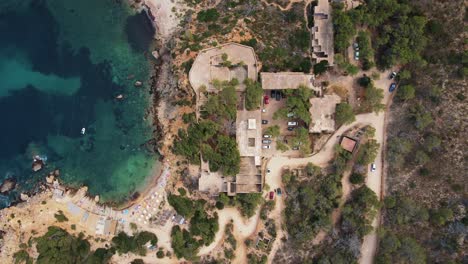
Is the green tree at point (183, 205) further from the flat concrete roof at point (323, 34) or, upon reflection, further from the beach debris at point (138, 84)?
the flat concrete roof at point (323, 34)

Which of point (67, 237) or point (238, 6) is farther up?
point (238, 6)

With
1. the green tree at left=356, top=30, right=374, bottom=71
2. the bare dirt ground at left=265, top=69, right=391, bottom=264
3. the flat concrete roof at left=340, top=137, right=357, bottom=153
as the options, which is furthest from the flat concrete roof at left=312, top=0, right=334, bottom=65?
the flat concrete roof at left=340, top=137, right=357, bottom=153

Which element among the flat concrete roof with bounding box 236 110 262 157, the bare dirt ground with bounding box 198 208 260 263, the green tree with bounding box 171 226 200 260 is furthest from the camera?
the bare dirt ground with bounding box 198 208 260 263

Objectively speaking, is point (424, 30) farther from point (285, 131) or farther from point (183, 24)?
point (183, 24)

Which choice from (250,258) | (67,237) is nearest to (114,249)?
(67,237)

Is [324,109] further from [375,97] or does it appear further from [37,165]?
[37,165]

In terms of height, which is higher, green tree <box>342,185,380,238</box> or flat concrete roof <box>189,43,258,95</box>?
flat concrete roof <box>189,43,258,95</box>

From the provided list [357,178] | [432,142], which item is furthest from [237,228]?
[432,142]

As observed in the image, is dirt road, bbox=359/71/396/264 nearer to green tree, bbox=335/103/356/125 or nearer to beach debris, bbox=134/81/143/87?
green tree, bbox=335/103/356/125
